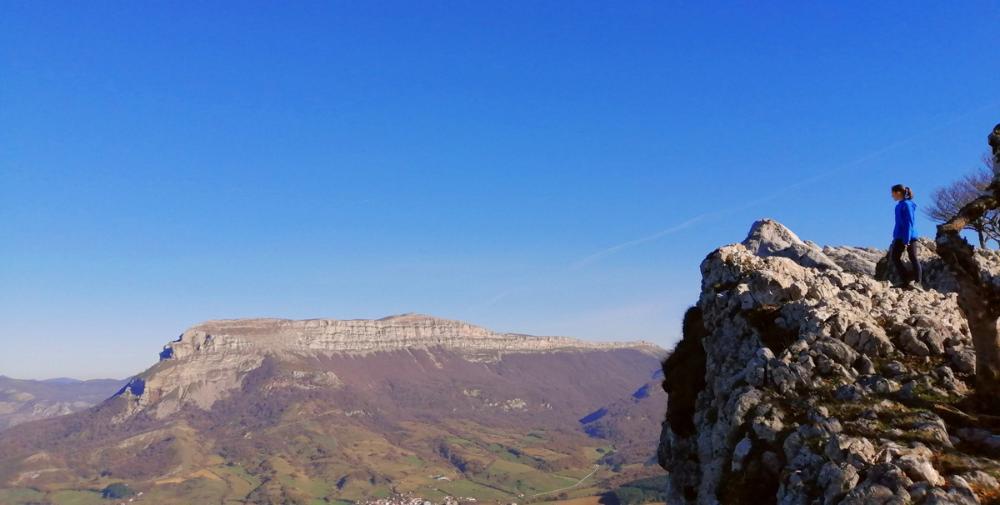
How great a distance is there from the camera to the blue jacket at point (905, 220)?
28.2 metres

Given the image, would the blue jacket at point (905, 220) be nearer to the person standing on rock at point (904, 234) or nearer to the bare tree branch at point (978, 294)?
the person standing on rock at point (904, 234)

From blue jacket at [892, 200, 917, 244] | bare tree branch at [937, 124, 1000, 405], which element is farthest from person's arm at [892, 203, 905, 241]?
bare tree branch at [937, 124, 1000, 405]

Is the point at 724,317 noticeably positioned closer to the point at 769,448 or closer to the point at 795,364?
the point at 795,364

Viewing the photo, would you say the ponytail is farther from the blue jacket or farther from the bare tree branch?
the bare tree branch

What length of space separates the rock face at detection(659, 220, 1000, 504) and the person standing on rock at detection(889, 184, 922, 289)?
2093 mm

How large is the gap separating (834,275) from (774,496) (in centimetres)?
1373

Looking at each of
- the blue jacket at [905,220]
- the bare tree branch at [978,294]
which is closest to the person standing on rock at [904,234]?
the blue jacket at [905,220]

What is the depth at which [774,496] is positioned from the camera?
18.7m

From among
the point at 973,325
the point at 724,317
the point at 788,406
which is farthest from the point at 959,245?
the point at 724,317

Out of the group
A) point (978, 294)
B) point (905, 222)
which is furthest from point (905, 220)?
point (978, 294)

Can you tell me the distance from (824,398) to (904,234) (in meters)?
12.2

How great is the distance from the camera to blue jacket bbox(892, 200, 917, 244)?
2816cm

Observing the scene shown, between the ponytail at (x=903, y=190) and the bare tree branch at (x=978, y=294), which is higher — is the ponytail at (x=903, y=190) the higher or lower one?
the higher one

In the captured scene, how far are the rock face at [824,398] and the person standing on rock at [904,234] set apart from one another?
209 cm
